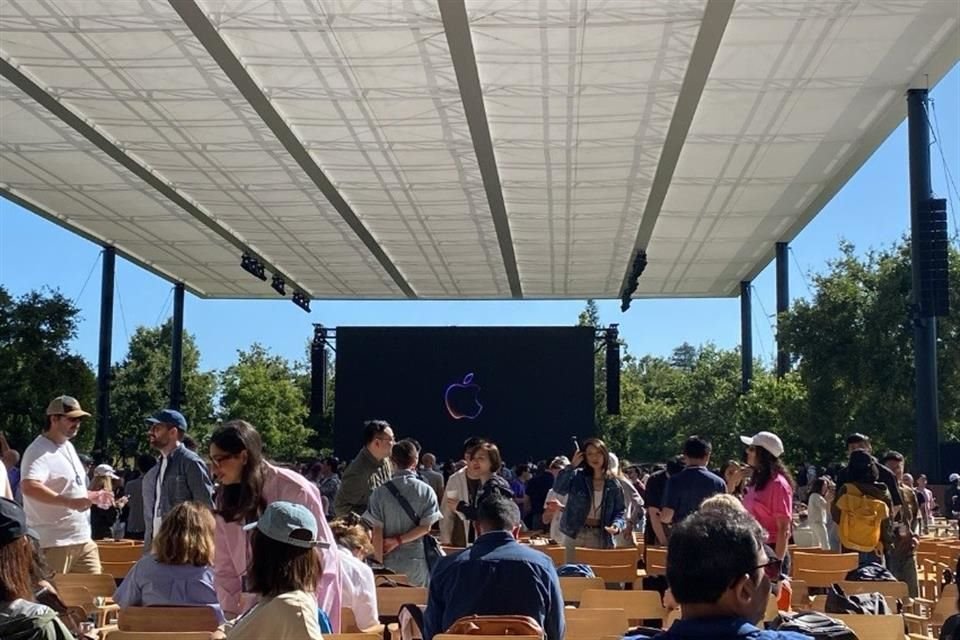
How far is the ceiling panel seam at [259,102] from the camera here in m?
14.5

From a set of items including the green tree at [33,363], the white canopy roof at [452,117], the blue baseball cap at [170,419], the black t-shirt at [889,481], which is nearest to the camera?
the blue baseball cap at [170,419]

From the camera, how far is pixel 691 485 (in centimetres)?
772

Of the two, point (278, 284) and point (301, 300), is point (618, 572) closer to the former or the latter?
point (278, 284)

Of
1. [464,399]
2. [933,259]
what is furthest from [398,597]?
[464,399]

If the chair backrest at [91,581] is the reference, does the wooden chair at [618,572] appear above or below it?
below

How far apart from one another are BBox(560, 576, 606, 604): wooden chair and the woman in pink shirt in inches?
54.2

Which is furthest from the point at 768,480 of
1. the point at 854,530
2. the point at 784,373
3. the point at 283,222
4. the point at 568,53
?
the point at 784,373

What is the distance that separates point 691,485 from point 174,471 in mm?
3289

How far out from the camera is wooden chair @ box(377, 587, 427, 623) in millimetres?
5785

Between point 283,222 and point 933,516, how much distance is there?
14595 mm

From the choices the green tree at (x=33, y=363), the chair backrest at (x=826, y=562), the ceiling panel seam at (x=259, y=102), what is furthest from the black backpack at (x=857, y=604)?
the green tree at (x=33, y=363)

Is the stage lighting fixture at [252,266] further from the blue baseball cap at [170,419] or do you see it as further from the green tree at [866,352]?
the blue baseball cap at [170,419]

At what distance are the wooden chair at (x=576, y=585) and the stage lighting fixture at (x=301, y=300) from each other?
30.3 metres

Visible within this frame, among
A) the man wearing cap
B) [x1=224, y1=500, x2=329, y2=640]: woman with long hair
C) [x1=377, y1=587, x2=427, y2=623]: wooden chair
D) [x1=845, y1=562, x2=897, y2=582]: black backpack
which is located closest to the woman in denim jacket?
[x1=845, y1=562, x2=897, y2=582]: black backpack
